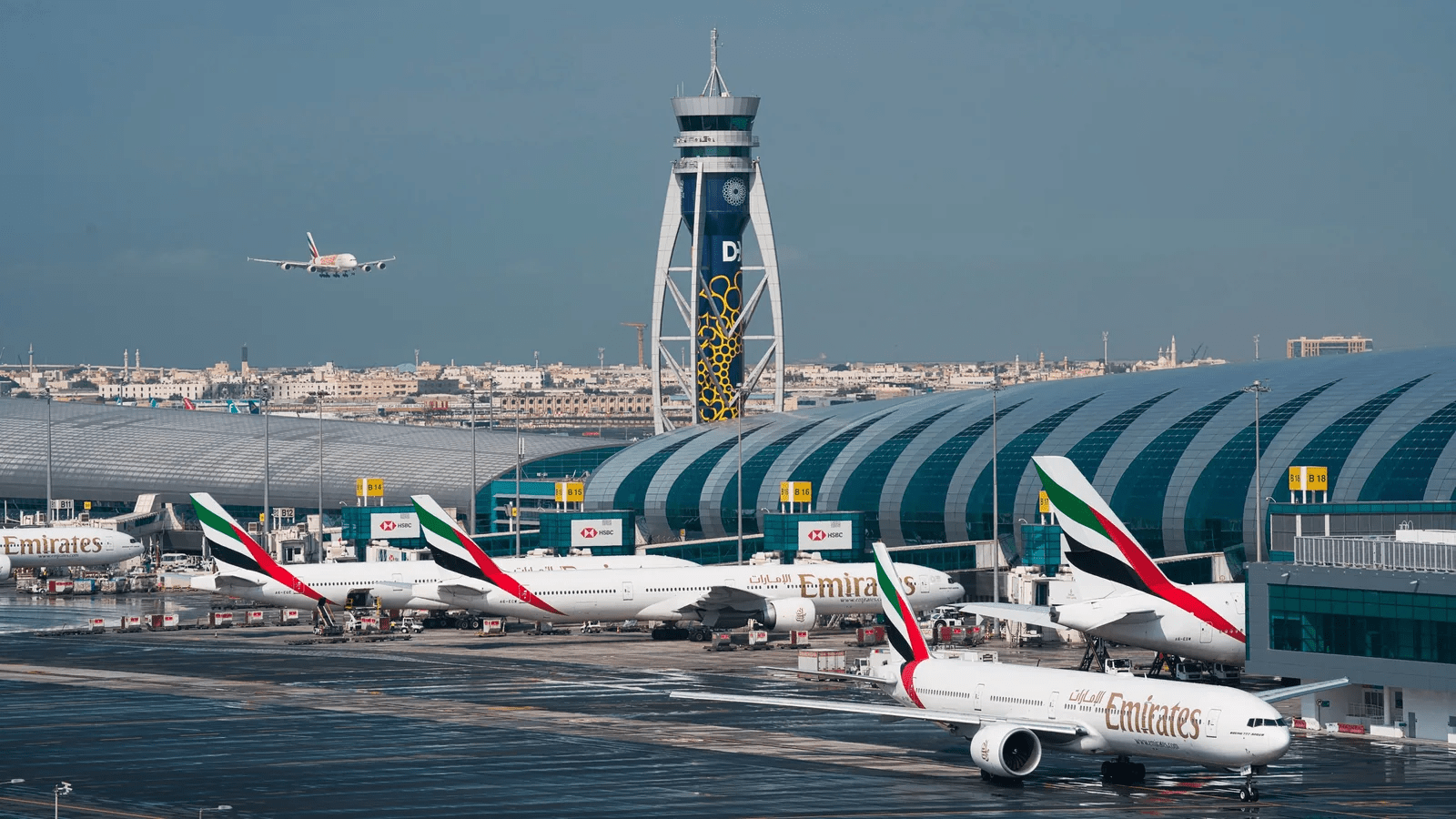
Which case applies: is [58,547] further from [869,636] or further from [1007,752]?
[1007,752]

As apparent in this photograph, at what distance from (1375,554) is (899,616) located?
14.9 metres

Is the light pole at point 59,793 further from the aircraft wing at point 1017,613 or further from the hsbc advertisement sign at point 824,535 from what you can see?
the hsbc advertisement sign at point 824,535

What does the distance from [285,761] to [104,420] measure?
474 feet

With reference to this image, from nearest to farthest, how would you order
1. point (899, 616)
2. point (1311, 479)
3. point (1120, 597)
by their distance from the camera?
point (899, 616) < point (1120, 597) < point (1311, 479)

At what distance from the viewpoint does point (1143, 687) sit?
4988 cm

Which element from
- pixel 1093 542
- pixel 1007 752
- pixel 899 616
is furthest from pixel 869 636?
pixel 1007 752

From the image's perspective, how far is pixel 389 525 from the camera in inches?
4857

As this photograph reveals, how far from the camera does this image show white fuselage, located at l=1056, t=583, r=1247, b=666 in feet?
208

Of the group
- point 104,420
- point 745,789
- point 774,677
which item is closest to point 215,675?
point 774,677

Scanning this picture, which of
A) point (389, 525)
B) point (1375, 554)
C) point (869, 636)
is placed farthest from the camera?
point (389, 525)

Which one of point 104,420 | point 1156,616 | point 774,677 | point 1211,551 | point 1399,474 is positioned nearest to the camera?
point 1156,616

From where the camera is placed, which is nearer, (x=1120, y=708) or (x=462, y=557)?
(x=1120, y=708)

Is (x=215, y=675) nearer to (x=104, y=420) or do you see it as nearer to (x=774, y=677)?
(x=774, y=677)

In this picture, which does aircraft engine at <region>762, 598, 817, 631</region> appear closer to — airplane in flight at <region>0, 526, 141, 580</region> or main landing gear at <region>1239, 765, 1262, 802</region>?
main landing gear at <region>1239, 765, 1262, 802</region>
